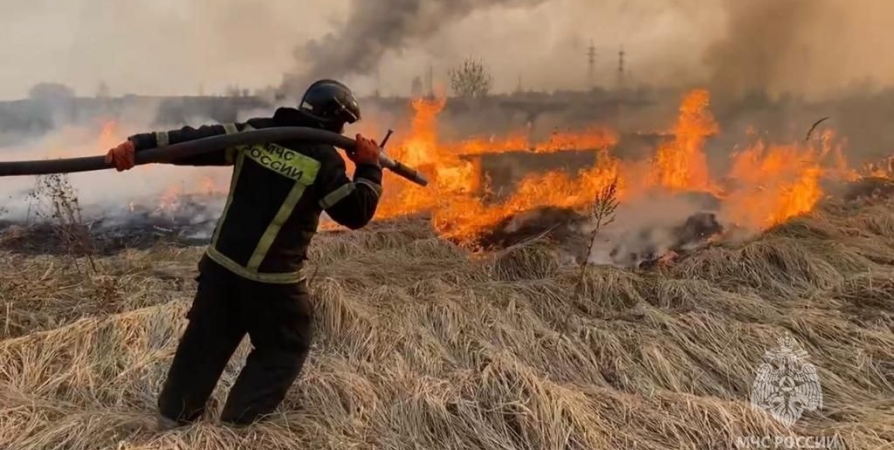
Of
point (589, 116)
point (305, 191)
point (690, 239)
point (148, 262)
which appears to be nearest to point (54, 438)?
point (305, 191)

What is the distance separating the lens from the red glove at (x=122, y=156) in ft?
8.70

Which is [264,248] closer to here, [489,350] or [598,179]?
[489,350]

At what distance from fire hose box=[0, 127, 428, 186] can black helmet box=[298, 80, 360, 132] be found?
0.10m

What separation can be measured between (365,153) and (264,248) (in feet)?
2.21

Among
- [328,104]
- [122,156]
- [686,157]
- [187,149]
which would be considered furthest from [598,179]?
[122,156]

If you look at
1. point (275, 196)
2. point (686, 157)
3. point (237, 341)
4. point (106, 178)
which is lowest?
point (237, 341)

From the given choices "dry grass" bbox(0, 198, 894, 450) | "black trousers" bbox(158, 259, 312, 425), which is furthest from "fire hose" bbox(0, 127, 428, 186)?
"dry grass" bbox(0, 198, 894, 450)

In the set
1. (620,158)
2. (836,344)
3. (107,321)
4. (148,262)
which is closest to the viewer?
(107,321)

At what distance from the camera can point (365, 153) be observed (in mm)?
2881

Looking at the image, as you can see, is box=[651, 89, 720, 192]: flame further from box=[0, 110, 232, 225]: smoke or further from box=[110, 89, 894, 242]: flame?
box=[0, 110, 232, 225]: smoke

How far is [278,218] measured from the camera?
9.49ft

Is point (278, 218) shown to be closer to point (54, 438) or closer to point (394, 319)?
point (54, 438)

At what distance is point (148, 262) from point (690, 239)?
657 centimetres

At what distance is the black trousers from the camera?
2.98m
